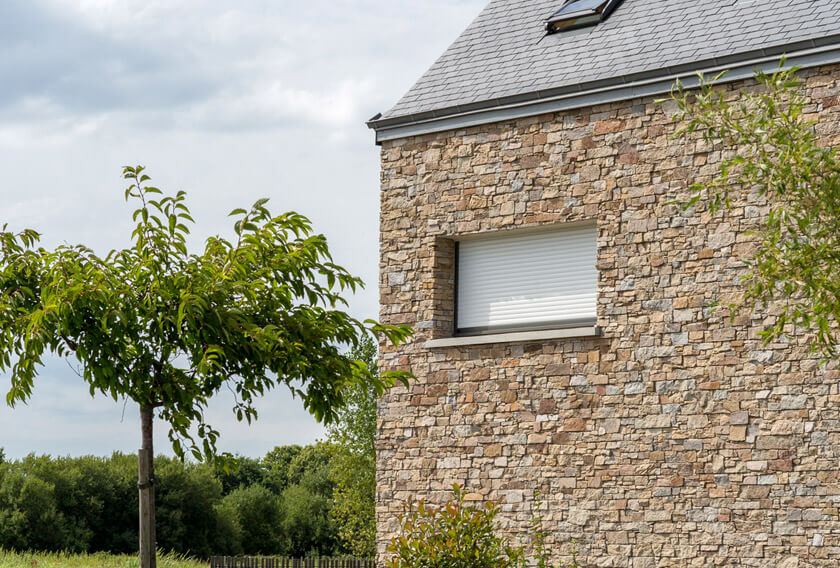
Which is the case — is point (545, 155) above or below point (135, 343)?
above

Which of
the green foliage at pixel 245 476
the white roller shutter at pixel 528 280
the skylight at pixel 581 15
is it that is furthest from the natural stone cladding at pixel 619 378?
the green foliage at pixel 245 476

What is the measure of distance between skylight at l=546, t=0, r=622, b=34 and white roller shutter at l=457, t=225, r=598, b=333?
128 inches

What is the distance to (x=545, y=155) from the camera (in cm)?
1317

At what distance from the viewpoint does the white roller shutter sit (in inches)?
514

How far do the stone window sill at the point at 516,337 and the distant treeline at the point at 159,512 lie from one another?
882cm

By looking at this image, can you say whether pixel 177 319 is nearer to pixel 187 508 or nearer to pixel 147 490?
pixel 147 490

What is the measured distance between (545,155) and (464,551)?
490 centimetres

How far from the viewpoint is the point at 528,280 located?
43.9 ft

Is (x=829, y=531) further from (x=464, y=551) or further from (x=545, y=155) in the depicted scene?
(x=545, y=155)

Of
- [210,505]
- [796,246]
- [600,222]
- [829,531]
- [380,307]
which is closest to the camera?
[796,246]

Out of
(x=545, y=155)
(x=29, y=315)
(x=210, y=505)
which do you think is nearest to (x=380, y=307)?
(x=545, y=155)

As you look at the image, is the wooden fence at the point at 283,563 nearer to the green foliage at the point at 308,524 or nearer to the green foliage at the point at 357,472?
the green foliage at the point at 357,472

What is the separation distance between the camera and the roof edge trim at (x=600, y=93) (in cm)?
1173

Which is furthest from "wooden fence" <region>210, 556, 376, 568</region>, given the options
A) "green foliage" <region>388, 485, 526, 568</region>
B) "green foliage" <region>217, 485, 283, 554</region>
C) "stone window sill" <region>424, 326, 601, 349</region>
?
"green foliage" <region>217, 485, 283, 554</region>
